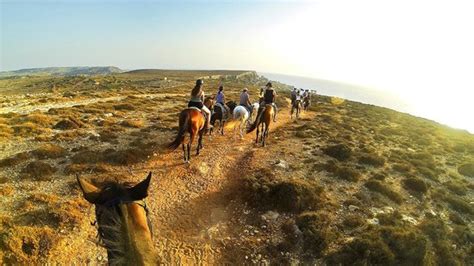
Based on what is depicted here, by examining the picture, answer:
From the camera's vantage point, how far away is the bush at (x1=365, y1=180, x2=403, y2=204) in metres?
18.5

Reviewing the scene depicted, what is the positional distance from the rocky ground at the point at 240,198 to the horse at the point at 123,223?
341 inches

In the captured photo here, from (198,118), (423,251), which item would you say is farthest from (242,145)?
(423,251)

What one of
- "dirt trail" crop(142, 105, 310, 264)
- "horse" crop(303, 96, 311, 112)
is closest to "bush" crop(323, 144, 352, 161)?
"dirt trail" crop(142, 105, 310, 264)

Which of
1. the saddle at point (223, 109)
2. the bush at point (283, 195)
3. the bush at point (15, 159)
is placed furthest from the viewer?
the saddle at point (223, 109)

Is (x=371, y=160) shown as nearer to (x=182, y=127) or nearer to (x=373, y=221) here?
(x=373, y=221)

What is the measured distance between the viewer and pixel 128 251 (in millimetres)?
2916

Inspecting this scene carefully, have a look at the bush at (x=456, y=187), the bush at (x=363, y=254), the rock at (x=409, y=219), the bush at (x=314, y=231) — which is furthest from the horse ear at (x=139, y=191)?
the bush at (x=456, y=187)

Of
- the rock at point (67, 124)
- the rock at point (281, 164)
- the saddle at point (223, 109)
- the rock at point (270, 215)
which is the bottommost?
the rock at point (270, 215)

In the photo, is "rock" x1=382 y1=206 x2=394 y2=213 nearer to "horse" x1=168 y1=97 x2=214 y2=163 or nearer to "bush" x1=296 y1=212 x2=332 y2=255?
"bush" x1=296 y1=212 x2=332 y2=255

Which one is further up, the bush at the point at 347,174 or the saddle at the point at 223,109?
the saddle at the point at 223,109

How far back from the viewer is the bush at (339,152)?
79.0 ft

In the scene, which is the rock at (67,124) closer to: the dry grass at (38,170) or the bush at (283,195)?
the dry grass at (38,170)

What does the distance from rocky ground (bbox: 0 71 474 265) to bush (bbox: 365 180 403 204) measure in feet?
0.23

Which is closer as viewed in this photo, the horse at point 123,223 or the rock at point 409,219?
the horse at point 123,223
